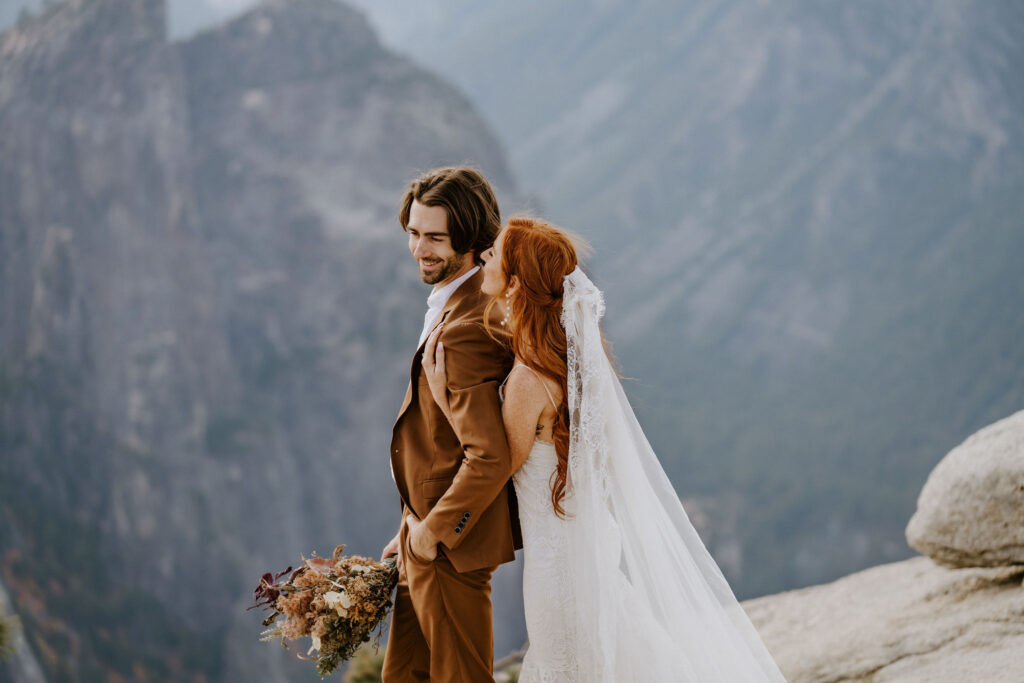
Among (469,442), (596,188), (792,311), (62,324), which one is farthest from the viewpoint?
(596,188)

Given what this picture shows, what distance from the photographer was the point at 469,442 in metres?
2.57

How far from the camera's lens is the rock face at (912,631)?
3463mm

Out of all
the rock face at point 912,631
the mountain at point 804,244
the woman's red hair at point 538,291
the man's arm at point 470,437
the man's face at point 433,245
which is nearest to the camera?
the man's arm at point 470,437

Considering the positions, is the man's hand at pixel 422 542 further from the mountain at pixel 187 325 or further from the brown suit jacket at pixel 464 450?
the mountain at pixel 187 325

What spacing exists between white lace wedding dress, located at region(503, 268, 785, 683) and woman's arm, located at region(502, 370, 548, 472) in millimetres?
107

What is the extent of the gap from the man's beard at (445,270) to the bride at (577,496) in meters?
→ 0.09

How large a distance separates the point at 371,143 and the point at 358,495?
55.3 ft

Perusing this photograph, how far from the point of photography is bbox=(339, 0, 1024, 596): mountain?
5281 centimetres

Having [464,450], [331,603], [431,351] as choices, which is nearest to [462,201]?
[431,351]

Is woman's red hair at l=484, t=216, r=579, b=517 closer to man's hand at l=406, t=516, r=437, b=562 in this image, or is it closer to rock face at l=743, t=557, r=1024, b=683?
man's hand at l=406, t=516, r=437, b=562

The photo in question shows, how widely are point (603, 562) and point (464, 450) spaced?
586 millimetres

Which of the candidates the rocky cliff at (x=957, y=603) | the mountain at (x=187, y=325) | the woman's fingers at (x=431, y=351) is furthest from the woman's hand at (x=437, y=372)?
the mountain at (x=187, y=325)

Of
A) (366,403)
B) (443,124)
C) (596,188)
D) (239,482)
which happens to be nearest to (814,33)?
(596,188)

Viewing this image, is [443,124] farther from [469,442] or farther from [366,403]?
[469,442]
